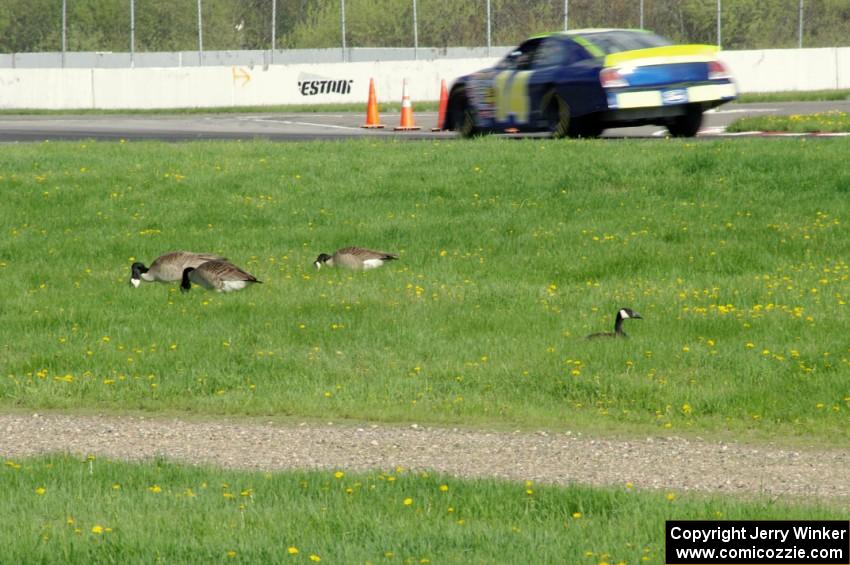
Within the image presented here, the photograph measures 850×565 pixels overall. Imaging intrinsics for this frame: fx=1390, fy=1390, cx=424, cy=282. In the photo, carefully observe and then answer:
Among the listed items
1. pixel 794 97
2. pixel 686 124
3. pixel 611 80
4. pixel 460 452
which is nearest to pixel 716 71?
pixel 686 124

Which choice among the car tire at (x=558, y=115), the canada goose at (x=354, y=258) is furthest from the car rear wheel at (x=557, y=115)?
the canada goose at (x=354, y=258)

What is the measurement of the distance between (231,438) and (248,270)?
16.7ft

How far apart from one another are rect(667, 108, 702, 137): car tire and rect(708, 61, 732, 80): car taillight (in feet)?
2.15

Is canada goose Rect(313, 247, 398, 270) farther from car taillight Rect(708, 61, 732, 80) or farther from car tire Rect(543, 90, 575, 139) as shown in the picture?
car taillight Rect(708, 61, 732, 80)

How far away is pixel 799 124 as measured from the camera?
22.2 meters

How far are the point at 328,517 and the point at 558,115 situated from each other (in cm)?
1498

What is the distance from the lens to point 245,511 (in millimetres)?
6348

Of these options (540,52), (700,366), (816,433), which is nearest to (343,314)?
(700,366)

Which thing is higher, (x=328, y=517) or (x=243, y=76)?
(x=243, y=76)

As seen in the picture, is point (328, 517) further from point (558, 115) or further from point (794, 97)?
point (794, 97)

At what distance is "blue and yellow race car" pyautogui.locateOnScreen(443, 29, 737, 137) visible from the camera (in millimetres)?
19516

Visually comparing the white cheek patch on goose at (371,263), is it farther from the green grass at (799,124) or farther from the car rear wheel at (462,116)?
the green grass at (799,124)

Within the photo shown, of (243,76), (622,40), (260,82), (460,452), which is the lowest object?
(460,452)

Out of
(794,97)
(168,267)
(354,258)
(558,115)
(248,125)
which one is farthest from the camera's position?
(794,97)
